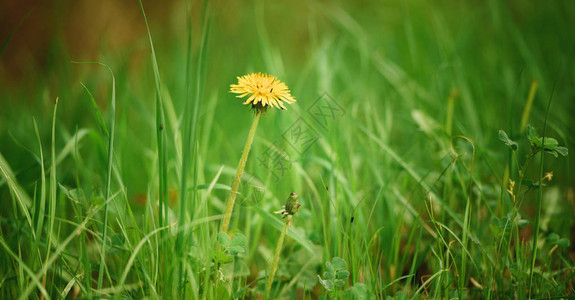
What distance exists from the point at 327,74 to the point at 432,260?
40.1 inches

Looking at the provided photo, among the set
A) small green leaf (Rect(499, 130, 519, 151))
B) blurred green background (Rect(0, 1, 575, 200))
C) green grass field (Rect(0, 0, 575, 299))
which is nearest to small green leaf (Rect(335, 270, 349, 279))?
green grass field (Rect(0, 0, 575, 299))

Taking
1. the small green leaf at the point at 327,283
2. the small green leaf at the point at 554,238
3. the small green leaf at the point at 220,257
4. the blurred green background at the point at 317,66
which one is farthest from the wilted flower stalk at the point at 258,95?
the small green leaf at the point at 554,238

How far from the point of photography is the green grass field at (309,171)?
92 cm

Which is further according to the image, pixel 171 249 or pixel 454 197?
pixel 454 197

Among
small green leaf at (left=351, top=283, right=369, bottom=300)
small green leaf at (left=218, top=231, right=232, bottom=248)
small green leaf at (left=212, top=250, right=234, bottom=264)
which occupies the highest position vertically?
small green leaf at (left=218, top=231, right=232, bottom=248)

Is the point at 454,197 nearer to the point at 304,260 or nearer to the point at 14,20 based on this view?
the point at 304,260

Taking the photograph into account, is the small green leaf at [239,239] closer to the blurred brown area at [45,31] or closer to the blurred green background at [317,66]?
the blurred green background at [317,66]

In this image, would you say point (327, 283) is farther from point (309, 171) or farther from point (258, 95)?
point (309, 171)

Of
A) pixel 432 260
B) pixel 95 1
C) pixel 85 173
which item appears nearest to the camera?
pixel 432 260

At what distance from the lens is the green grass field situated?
92 centimetres

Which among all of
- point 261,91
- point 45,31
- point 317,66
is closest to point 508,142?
point 261,91

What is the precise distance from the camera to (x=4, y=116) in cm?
201

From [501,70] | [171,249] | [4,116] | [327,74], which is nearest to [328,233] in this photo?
[171,249]

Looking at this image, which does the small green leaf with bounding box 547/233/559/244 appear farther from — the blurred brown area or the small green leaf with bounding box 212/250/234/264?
the blurred brown area
